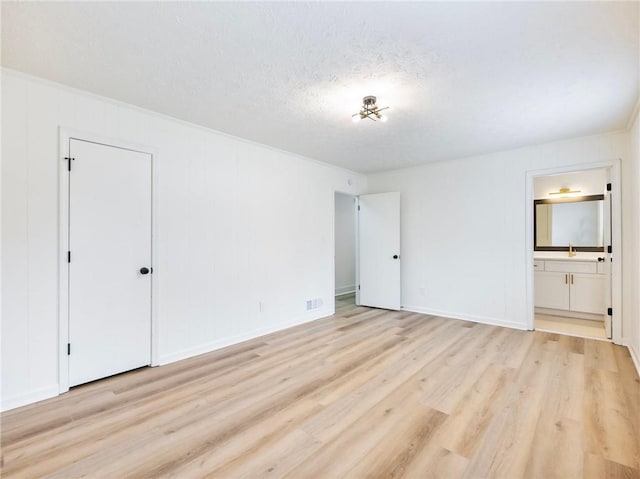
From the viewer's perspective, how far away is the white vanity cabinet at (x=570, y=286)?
179 inches

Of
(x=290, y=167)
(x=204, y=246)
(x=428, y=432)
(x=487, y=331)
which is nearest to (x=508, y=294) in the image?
(x=487, y=331)

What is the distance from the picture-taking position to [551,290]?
4918 millimetres

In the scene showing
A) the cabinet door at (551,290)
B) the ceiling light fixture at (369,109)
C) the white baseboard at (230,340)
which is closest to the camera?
the ceiling light fixture at (369,109)

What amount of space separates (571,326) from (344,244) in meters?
4.25

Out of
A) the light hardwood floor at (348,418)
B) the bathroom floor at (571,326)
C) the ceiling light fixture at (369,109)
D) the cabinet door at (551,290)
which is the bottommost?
the light hardwood floor at (348,418)

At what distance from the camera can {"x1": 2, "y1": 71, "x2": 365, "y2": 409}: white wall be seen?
91.0 inches

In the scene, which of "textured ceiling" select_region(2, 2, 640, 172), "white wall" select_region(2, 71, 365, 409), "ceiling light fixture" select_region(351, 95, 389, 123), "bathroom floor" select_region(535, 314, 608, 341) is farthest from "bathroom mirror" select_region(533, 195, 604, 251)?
"ceiling light fixture" select_region(351, 95, 389, 123)

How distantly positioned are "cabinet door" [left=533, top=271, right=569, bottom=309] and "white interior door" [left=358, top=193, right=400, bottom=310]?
7.25ft

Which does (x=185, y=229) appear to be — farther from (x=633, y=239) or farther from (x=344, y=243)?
(x=633, y=239)

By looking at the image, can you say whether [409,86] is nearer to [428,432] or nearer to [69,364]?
[428,432]

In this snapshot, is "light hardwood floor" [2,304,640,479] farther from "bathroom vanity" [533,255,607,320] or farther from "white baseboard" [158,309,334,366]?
"bathroom vanity" [533,255,607,320]

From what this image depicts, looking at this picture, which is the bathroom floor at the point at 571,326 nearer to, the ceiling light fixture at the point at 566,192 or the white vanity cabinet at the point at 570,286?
the white vanity cabinet at the point at 570,286

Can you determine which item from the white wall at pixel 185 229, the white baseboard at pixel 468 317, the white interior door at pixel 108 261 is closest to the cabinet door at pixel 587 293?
the white baseboard at pixel 468 317

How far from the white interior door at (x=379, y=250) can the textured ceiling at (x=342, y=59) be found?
2118 mm
